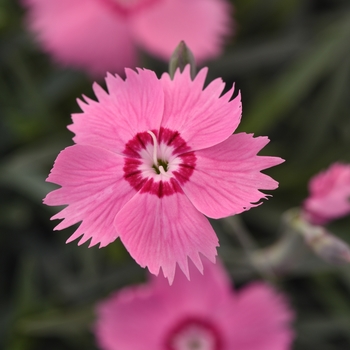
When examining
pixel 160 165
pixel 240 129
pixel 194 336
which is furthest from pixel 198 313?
pixel 160 165

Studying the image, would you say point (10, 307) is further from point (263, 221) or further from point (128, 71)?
point (128, 71)

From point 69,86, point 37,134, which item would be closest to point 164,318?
point 37,134

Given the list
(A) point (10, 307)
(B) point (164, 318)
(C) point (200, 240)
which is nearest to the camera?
(C) point (200, 240)

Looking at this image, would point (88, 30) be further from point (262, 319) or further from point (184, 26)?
point (262, 319)

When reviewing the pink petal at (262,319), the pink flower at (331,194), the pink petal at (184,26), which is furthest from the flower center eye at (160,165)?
the pink petal at (184,26)

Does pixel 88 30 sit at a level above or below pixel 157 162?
above
